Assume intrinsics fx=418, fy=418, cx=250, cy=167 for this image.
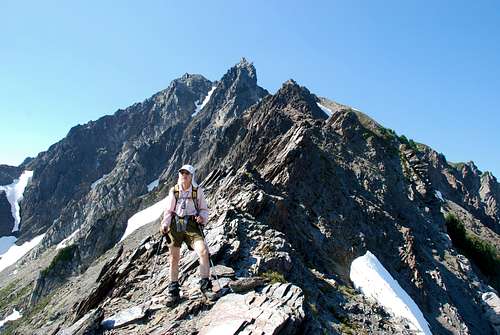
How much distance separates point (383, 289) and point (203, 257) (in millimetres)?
15982

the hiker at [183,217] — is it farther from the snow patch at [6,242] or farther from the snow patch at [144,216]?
the snow patch at [6,242]

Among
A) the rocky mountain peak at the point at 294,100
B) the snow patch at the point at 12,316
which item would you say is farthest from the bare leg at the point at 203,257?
the snow patch at the point at 12,316

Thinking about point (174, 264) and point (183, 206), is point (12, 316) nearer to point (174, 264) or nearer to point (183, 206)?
point (174, 264)

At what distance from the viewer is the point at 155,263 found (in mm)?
15008

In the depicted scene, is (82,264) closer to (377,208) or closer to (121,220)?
(121,220)

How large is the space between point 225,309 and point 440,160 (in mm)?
122205

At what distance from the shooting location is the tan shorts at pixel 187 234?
434 inches

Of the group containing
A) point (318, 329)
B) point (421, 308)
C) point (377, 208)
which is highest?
point (318, 329)

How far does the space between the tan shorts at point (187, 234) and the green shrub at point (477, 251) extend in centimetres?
5139

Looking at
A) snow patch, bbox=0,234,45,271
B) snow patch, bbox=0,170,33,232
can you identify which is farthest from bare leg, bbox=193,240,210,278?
snow patch, bbox=0,170,33,232

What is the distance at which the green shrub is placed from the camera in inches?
2101

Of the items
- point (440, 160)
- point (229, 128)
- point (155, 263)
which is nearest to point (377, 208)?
point (155, 263)

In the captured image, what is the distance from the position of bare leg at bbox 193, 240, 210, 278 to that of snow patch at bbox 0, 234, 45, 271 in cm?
14559

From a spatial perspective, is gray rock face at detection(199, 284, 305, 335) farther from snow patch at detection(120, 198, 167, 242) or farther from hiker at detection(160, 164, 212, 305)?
snow patch at detection(120, 198, 167, 242)
